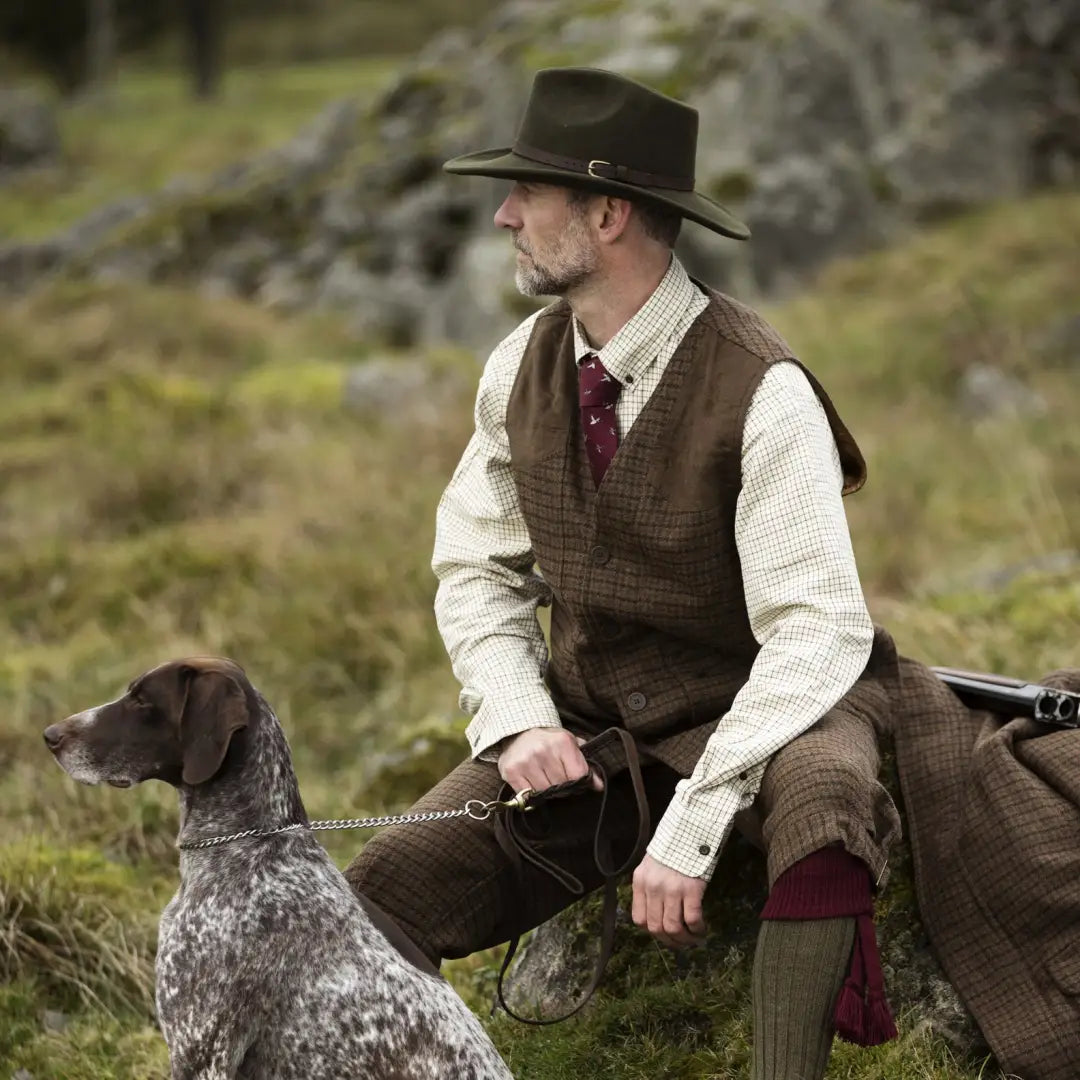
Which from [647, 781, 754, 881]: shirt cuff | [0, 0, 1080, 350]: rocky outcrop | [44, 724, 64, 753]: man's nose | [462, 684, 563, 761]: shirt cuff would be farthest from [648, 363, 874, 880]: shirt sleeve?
[0, 0, 1080, 350]: rocky outcrop

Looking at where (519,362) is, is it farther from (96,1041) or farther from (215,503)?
(215,503)

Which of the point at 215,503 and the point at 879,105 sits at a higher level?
the point at 879,105

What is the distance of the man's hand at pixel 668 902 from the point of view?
3.18 m

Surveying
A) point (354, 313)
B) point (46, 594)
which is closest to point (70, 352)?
point (354, 313)

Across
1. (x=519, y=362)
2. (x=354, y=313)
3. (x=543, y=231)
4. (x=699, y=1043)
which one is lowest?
(x=354, y=313)

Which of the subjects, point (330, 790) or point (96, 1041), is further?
point (330, 790)

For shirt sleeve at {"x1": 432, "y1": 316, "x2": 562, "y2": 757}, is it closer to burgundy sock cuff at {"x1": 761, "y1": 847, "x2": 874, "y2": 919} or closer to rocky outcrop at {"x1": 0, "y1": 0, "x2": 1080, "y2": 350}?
burgundy sock cuff at {"x1": 761, "y1": 847, "x2": 874, "y2": 919}

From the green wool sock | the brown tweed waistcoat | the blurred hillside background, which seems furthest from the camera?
the blurred hillside background

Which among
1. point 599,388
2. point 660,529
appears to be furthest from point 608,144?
point 660,529

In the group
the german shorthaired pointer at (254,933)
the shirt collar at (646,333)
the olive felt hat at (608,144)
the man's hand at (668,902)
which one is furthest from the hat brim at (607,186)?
the man's hand at (668,902)

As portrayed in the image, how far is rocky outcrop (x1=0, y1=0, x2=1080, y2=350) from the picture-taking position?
49.8 feet

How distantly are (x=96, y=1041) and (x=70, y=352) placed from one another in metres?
11.6

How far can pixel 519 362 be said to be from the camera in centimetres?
384

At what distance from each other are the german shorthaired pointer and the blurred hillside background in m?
0.82
